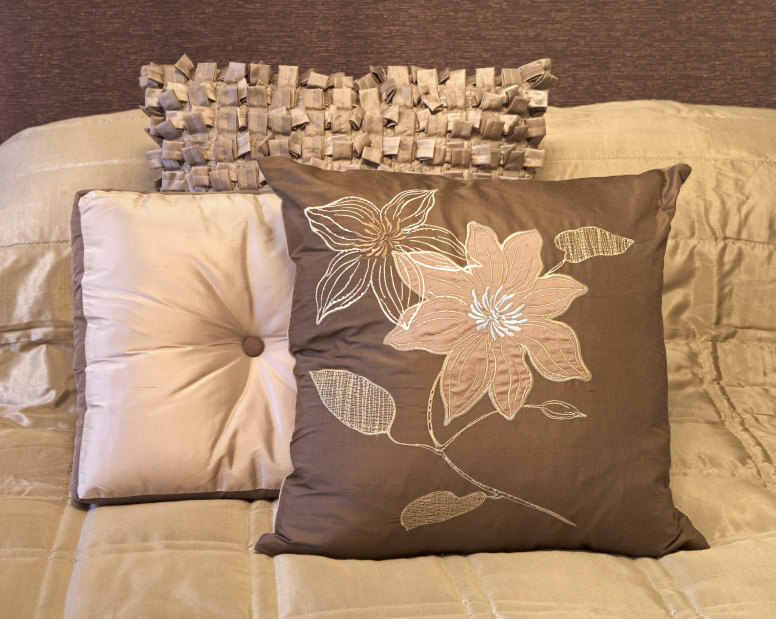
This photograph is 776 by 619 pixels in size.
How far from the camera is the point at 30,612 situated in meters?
0.70

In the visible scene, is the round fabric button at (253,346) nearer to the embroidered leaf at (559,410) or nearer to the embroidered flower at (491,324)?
the embroidered flower at (491,324)

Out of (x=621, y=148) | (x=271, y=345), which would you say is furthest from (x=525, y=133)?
(x=271, y=345)

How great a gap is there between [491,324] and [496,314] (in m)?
0.01

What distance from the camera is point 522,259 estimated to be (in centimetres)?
82

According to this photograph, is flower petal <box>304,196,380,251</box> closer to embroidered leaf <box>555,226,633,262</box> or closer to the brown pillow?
the brown pillow

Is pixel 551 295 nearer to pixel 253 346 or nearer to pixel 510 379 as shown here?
pixel 510 379

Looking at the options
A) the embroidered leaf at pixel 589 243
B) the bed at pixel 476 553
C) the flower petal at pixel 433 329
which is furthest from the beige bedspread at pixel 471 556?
the embroidered leaf at pixel 589 243

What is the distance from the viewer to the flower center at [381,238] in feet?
2.68

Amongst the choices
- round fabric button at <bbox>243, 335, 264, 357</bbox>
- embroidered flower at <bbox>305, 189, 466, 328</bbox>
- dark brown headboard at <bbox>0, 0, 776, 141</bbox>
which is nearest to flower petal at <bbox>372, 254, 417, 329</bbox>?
embroidered flower at <bbox>305, 189, 466, 328</bbox>

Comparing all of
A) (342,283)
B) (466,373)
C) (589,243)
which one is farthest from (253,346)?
(589,243)

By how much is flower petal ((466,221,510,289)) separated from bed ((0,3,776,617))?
0.32 meters

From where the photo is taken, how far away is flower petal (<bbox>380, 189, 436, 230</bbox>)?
832 millimetres

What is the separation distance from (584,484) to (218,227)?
0.57m

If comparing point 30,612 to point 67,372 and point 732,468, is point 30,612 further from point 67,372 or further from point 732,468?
point 732,468
